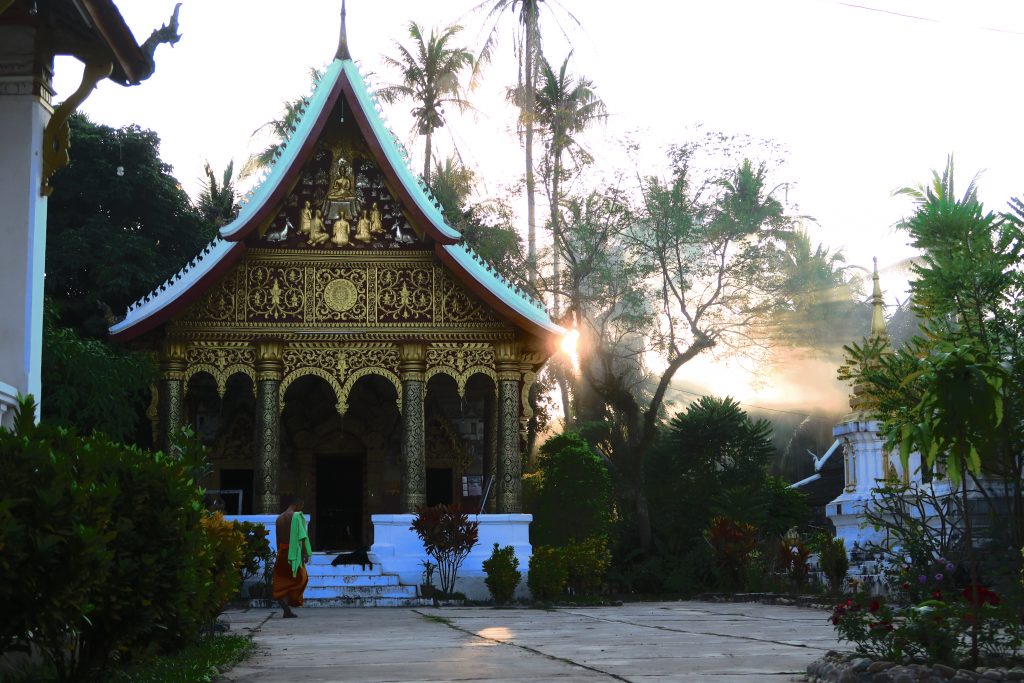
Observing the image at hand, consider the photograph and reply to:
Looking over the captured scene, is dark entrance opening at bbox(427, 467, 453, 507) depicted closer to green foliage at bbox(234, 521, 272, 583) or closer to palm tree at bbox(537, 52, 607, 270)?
green foliage at bbox(234, 521, 272, 583)

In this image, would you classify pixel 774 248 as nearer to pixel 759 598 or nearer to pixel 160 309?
pixel 759 598

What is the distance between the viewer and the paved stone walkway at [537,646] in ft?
23.7

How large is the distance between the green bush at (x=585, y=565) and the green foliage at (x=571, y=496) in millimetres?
4013

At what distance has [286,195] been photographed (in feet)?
66.2

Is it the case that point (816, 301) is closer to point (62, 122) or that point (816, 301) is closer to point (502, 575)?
point (502, 575)

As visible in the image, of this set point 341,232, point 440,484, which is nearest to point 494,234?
point 440,484

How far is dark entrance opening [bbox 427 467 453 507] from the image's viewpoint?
78.2 feet

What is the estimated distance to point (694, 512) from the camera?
25.6 meters

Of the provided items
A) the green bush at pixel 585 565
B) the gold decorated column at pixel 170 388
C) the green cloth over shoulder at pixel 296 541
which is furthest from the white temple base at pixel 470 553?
the green cloth over shoulder at pixel 296 541

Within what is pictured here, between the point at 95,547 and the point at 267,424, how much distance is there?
1487 centimetres

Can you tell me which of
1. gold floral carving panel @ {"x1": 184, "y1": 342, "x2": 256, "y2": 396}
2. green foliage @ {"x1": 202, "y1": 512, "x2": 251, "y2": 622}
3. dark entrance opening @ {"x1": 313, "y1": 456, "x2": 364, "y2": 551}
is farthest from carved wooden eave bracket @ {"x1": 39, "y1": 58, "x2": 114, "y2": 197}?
dark entrance opening @ {"x1": 313, "y1": 456, "x2": 364, "y2": 551}

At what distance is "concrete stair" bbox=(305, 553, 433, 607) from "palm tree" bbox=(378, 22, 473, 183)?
2375 cm

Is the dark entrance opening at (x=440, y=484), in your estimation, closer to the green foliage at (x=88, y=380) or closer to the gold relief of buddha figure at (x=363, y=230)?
the gold relief of buddha figure at (x=363, y=230)

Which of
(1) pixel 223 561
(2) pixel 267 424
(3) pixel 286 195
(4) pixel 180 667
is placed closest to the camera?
(4) pixel 180 667
